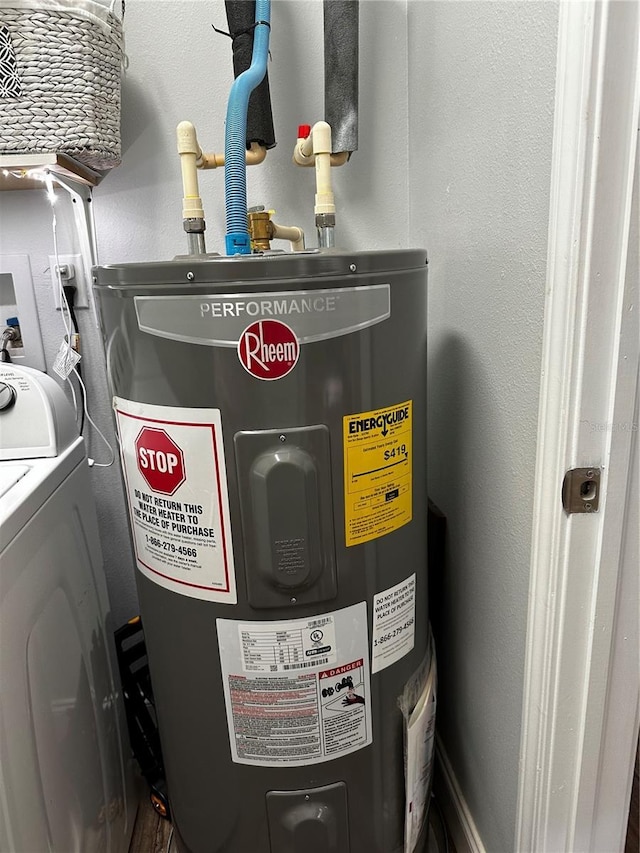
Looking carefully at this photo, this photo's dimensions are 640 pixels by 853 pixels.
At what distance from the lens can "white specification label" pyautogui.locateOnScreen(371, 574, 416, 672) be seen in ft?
2.63

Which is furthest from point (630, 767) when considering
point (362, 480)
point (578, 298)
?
point (578, 298)

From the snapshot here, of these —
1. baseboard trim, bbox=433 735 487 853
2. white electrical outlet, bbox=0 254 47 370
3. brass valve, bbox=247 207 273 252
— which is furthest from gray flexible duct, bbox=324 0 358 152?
baseboard trim, bbox=433 735 487 853

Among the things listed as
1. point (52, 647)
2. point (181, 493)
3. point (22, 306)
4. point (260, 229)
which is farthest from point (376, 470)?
point (22, 306)

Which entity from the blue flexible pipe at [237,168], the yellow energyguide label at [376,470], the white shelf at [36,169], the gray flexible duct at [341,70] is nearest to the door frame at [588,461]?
the yellow energyguide label at [376,470]

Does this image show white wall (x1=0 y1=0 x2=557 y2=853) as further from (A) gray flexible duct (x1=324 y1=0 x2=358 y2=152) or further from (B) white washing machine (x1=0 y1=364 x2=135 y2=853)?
(B) white washing machine (x1=0 y1=364 x2=135 y2=853)

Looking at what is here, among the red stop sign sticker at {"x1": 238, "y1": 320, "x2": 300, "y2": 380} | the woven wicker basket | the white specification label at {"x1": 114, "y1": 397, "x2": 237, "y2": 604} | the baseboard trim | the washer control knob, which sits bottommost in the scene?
the baseboard trim

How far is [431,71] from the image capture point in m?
0.97

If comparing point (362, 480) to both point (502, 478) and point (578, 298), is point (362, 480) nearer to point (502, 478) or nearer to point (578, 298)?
point (502, 478)

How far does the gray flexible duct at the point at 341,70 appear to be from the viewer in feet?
3.24

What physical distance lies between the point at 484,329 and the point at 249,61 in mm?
595

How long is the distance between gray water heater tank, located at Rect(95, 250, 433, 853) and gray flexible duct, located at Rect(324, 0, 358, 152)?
41 centimetres

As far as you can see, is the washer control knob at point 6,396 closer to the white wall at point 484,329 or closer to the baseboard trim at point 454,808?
the white wall at point 484,329

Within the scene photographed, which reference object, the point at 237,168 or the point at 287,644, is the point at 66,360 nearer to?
the point at 237,168

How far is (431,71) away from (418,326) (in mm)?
499
